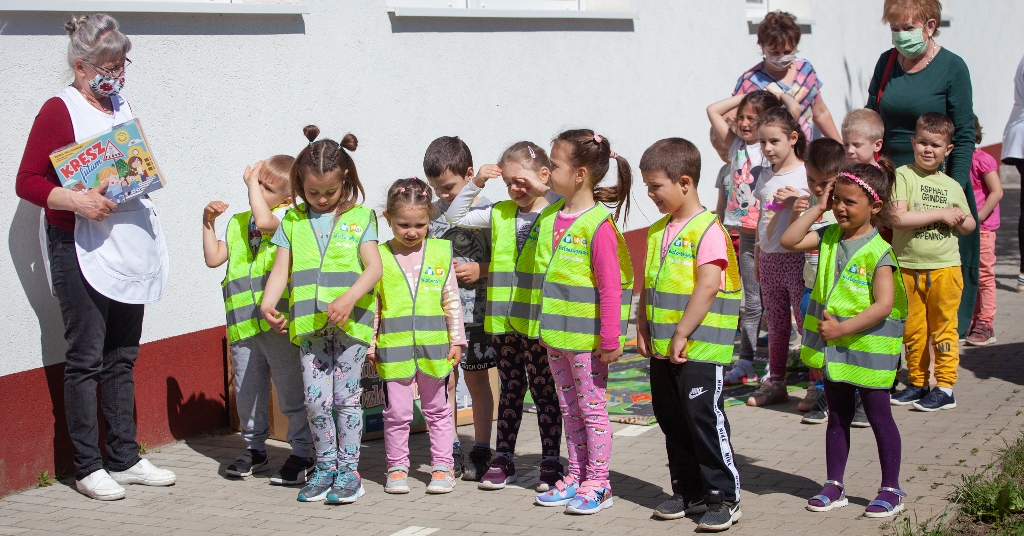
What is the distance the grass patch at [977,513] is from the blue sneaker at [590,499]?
3.77 ft

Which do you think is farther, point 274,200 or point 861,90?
point 861,90

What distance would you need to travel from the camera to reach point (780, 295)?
6195 millimetres

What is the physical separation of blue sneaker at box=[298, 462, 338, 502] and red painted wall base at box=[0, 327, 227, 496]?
1218 mm

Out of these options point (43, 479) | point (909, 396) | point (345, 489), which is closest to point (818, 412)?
point (909, 396)

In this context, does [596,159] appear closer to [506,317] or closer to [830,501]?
[506,317]

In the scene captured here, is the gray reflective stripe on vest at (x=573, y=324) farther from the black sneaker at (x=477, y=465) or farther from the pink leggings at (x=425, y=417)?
the black sneaker at (x=477, y=465)

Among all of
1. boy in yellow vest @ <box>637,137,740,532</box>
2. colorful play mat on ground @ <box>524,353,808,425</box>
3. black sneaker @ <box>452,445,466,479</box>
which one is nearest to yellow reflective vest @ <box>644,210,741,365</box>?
boy in yellow vest @ <box>637,137,740,532</box>

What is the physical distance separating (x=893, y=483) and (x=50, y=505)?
369 centimetres

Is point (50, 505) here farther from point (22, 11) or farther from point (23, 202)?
point (22, 11)

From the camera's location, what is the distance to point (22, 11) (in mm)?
5117

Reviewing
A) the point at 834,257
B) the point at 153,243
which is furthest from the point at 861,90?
the point at 153,243

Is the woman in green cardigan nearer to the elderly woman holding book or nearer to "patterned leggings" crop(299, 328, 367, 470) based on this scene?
"patterned leggings" crop(299, 328, 367, 470)

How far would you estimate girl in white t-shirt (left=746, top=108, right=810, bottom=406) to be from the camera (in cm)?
A: 600

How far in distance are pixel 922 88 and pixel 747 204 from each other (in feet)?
3.87
